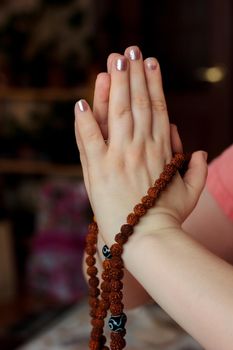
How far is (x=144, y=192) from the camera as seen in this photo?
68cm

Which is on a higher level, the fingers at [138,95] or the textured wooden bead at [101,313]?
the fingers at [138,95]

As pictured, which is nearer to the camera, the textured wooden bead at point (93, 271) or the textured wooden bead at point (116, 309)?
the textured wooden bead at point (116, 309)

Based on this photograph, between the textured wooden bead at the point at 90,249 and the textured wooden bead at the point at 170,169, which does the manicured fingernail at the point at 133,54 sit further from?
the textured wooden bead at the point at 90,249

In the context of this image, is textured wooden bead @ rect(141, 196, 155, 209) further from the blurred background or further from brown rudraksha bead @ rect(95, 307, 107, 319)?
the blurred background

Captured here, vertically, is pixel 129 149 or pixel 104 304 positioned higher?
pixel 129 149

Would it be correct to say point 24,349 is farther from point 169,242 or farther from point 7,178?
point 7,178

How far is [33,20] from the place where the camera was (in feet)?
12.0

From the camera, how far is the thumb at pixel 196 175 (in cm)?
71

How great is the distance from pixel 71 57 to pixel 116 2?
0.41 m

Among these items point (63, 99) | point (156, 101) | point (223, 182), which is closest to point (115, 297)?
point (156, 101)

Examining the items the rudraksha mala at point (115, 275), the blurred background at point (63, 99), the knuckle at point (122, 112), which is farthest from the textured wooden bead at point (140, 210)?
the blurred background at point (63, 99)

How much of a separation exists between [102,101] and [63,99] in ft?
8.97

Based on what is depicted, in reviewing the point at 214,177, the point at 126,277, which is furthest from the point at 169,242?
the point at 214,177

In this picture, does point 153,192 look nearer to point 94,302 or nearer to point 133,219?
point 133,219
